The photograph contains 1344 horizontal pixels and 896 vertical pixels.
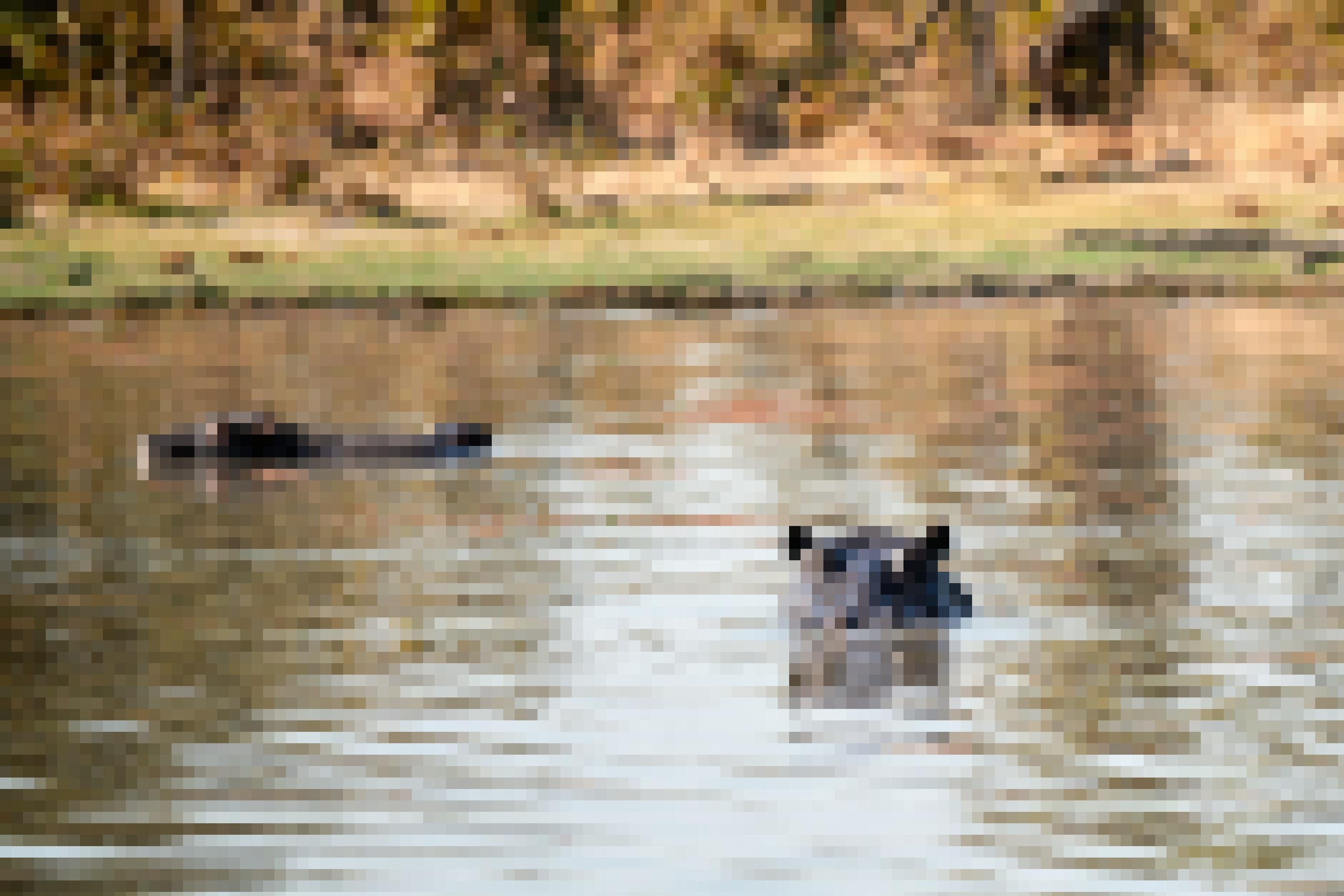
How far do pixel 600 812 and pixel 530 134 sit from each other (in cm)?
2799

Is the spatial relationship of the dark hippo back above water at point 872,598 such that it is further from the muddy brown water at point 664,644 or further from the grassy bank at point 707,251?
the grassy bank at point 707,251

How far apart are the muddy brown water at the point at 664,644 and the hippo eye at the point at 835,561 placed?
31 centimetres

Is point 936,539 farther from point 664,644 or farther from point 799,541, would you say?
point 664,644

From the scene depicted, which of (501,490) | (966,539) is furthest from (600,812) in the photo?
(501,490)

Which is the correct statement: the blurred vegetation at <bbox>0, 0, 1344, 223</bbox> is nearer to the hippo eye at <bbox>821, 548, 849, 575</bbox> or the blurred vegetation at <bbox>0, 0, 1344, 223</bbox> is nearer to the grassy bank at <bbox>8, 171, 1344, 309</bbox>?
the grassy bank at <bbox>8, 171, 1344, 309</bbox>

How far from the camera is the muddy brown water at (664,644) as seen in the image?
992 centimetres

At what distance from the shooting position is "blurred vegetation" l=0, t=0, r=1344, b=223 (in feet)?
123

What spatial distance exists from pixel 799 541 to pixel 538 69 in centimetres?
2684

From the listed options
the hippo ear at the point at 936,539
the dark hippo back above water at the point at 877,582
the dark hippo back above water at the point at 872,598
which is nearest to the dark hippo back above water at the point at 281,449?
the dark hippo back above water at the point at 872,598

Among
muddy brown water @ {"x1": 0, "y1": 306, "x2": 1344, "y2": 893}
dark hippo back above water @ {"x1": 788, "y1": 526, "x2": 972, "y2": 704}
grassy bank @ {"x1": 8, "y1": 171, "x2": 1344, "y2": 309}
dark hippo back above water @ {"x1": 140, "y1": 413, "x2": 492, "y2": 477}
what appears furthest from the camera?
grassy bank @ {"x1": 8, "y1": 171, "x2": 1344, "y2": 309}

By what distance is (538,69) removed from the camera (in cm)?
4019

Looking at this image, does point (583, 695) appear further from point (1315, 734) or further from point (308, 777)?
point (1315, 734)

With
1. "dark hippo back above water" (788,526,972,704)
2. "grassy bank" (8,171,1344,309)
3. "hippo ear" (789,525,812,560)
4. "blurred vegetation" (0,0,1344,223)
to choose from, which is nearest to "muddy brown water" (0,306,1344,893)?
"dark hippo back above water" (788,526,972,704)

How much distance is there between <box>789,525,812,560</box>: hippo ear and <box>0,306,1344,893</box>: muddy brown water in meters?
0.28
